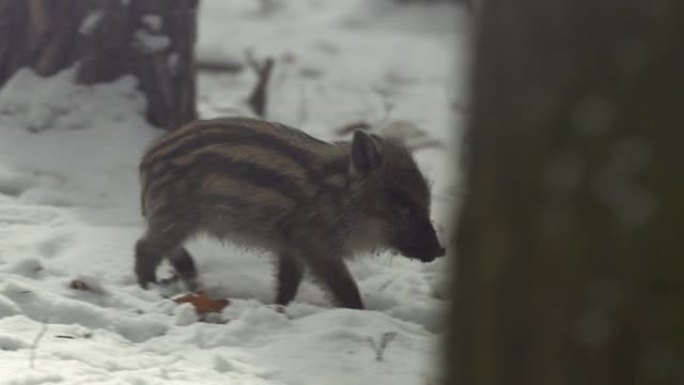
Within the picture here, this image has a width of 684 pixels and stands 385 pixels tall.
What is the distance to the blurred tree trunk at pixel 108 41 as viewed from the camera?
736 cm

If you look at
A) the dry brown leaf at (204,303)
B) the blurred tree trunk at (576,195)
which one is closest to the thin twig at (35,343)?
the dry brown leaf at (204,303)

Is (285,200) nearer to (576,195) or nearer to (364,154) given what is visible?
(364,154)

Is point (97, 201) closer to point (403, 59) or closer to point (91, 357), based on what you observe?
point (91, 357)

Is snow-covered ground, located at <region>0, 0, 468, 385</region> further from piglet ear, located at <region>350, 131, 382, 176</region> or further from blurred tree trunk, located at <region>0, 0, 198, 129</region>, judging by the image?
A: piglet ear, located at <region>350, 131, 382, 176</region>

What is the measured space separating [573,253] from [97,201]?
5061 millimetres

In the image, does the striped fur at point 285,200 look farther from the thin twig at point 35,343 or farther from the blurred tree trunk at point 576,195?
the blurred tree trunk at point 576,195

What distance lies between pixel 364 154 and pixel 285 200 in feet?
1.29

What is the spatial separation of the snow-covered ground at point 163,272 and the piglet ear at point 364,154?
0.60 meters

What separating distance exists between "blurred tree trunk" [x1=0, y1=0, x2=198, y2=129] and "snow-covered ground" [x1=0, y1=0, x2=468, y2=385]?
9 centimetres

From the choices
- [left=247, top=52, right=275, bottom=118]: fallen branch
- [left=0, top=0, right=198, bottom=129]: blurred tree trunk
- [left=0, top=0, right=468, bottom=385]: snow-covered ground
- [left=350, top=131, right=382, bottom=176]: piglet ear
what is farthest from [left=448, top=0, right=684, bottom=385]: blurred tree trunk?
[left=247, top=52, right=275, bottom=118]: fallen branch

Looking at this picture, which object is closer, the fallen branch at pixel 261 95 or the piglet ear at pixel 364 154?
the piglet ear at pixel 364 154

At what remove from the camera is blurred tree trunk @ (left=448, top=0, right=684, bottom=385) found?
1.92 meters

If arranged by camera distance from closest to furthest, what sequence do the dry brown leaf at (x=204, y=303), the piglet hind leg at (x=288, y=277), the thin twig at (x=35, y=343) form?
the thin twig at (x=35, y=343) < the dry brown leaf at (x=204, y=303) < the piglet hind leg at (x=288, y=277)

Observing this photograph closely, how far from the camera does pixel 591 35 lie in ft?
6.40
